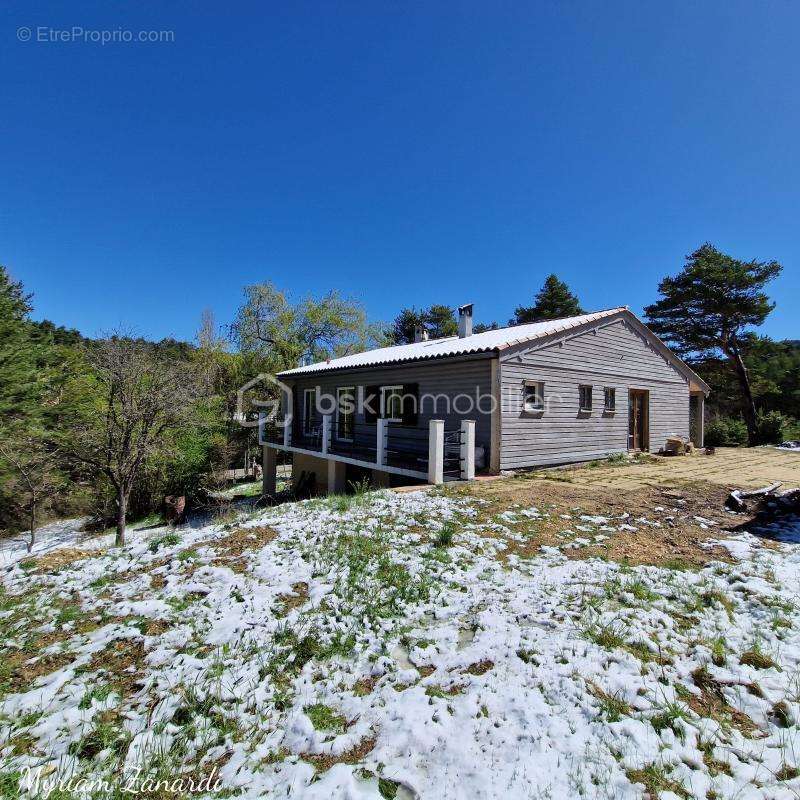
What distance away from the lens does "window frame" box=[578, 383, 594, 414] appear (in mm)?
12453

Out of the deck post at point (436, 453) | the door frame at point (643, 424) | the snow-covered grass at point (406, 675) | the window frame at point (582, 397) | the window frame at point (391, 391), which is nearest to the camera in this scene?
the snow-covered grass at point (406, 675)

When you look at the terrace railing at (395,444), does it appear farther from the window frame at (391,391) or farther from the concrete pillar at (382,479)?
the concrete pillar at (382,479)

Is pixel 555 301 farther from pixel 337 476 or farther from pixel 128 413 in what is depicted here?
pixel 128 413

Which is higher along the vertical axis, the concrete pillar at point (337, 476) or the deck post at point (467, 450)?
the deck post at point (467, 450)

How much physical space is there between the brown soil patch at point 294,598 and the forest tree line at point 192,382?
8.95 metres

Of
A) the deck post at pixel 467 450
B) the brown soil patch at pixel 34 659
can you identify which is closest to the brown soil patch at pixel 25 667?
the brown soil patch at pixel 34 659

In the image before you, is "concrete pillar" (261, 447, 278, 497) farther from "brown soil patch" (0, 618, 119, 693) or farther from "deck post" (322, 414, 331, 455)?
"brown soil patch" (0, 618, 119, 693)

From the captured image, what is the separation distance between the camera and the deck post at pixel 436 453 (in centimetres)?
887

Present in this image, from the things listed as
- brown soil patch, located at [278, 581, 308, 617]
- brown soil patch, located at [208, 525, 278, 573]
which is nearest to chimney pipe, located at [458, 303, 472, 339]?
brown soil patch, located at [208, 525, 278, 573]

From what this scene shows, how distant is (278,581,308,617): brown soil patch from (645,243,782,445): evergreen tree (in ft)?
90.0

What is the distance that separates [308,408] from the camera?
58.4ft

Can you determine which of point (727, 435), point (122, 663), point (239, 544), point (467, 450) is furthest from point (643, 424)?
point (122, 663)

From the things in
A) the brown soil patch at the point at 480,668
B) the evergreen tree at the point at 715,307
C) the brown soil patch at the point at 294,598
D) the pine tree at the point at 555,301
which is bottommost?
the brown soil patch at the point at 480,668

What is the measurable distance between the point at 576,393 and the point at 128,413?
12586 millimetres
